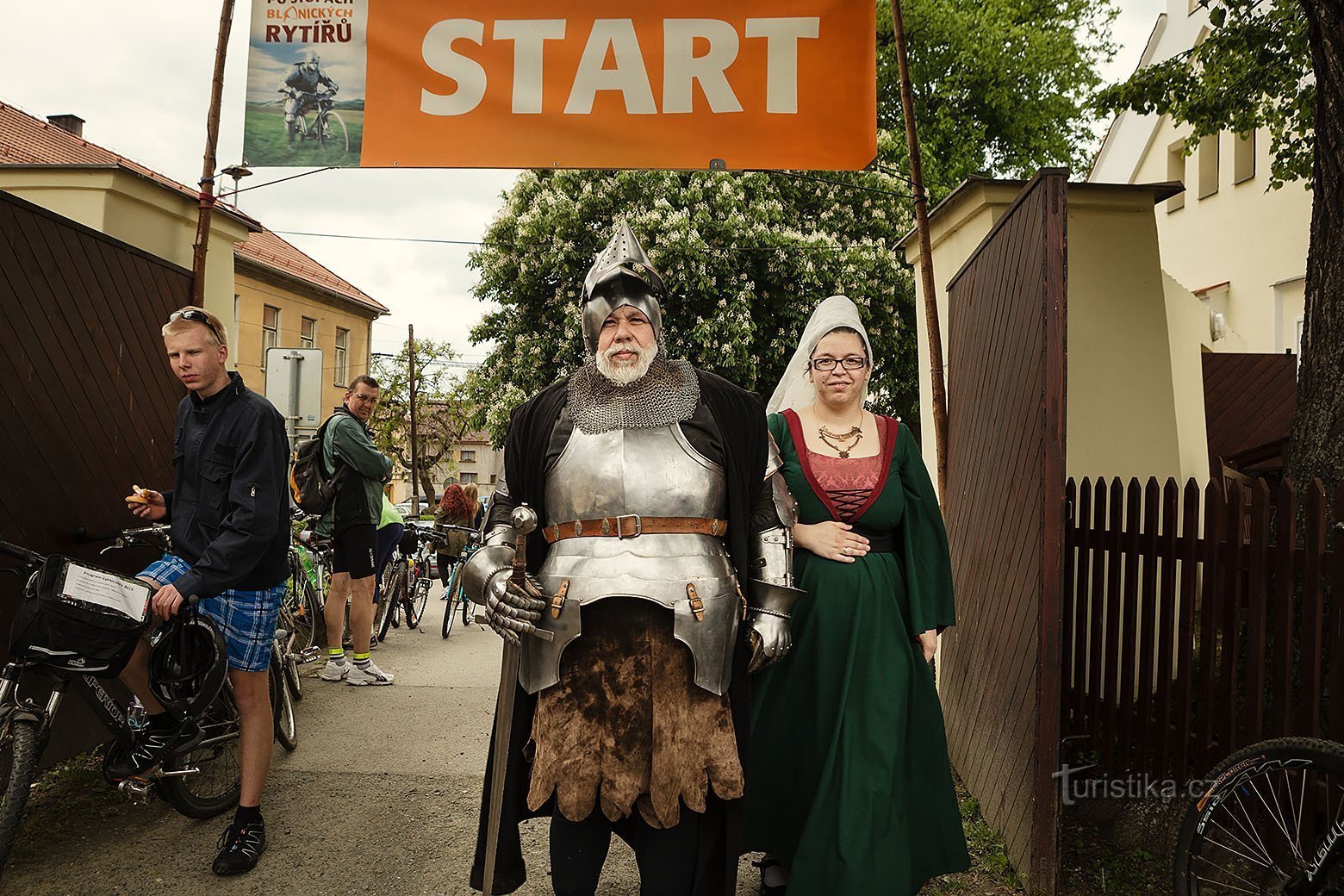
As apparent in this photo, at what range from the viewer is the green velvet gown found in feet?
9.61

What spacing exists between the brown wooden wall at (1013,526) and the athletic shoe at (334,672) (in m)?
3.96

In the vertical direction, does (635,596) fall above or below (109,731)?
above

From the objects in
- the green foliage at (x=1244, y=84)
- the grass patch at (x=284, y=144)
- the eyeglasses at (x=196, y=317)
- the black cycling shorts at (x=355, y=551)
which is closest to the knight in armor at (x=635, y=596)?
the eyeglasses at (x=196, y=317)

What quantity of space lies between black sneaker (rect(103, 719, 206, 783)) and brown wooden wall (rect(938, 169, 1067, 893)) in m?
2.92

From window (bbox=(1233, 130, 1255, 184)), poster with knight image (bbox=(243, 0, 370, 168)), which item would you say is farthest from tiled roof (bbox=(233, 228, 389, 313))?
poster with knight image (bbox=(243, 0, 370, 168))

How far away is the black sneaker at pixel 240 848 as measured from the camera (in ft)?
11.0

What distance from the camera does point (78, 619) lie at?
2912 millimetres

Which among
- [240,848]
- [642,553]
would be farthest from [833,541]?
[240,848]

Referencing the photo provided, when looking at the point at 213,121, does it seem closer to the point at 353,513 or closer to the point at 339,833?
the point at 353,513

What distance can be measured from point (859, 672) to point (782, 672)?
0.27 meters

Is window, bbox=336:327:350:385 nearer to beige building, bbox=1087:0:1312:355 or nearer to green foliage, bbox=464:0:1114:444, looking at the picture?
green foliage, bbox=464:0:1114:444

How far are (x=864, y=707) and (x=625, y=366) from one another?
132 cm


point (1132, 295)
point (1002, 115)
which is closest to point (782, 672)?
point (1132, 295)

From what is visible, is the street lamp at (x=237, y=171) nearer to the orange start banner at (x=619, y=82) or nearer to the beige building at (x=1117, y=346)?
the orange start banner at (x=619, y=82)
